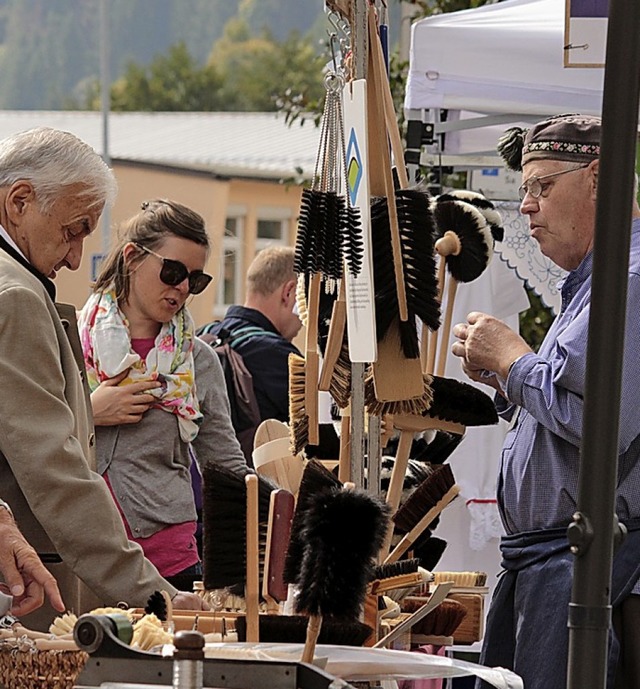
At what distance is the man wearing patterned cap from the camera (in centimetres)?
297

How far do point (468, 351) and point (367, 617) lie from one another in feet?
2.94

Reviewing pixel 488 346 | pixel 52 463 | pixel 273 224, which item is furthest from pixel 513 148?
pixel 273 224

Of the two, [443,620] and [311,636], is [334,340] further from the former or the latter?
[311,636]

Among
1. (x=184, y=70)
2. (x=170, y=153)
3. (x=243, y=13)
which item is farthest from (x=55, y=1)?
(x=170, y=153)

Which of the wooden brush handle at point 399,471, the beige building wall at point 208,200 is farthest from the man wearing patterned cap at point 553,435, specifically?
the beige building wall at point 208,200

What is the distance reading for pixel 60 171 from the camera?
9.30 ft

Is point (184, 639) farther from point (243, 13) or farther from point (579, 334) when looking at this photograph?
point (243, 13)

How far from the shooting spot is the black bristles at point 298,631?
216cm

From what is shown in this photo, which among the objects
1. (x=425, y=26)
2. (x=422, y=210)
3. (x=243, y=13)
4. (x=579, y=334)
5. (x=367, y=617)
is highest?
(x=243, y=13)

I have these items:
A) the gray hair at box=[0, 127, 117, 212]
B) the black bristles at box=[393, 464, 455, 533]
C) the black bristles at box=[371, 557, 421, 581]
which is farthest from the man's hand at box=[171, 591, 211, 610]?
the gray hair at box=[0, 127, 117, 212]

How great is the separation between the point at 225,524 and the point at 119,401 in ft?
4.30

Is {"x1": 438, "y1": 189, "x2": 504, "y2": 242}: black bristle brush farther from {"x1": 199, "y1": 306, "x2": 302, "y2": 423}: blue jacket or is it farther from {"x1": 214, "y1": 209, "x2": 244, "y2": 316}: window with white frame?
{"x1": 214, "y1": 209, "x2": 244, "y2": 316}: window with white frame

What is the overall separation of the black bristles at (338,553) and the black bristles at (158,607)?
532 millimetres

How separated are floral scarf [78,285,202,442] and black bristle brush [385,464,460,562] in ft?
3.42
